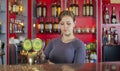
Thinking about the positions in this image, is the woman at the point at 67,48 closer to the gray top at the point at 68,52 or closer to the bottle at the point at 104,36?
the gray top at the point at 68,52

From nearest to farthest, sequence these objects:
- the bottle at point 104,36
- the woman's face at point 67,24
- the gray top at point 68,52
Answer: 1. the gray top at point 68,52
2. the woman's face at point 67,24
3. the bottle at point 104,36

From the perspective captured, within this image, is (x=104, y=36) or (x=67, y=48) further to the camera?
(x=104, y=36)

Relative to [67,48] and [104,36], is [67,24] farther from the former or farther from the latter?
[104,36]

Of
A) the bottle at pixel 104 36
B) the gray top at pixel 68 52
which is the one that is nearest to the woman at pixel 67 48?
the gray top at pixel 68 52

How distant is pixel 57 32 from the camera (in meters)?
5.41

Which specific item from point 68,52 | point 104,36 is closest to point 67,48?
point 68,52

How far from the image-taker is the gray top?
6.77 ft

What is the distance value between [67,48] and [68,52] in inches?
1.7

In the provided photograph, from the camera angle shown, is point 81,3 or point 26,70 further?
point 81,3

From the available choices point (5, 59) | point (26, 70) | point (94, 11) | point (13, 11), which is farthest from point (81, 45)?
point (94, 11)

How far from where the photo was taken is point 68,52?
209cm

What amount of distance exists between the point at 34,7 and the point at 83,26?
3.34 feet

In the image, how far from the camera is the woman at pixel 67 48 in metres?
2.07

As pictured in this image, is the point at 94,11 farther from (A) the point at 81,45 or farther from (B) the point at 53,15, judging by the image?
(A) the point at 81,45
